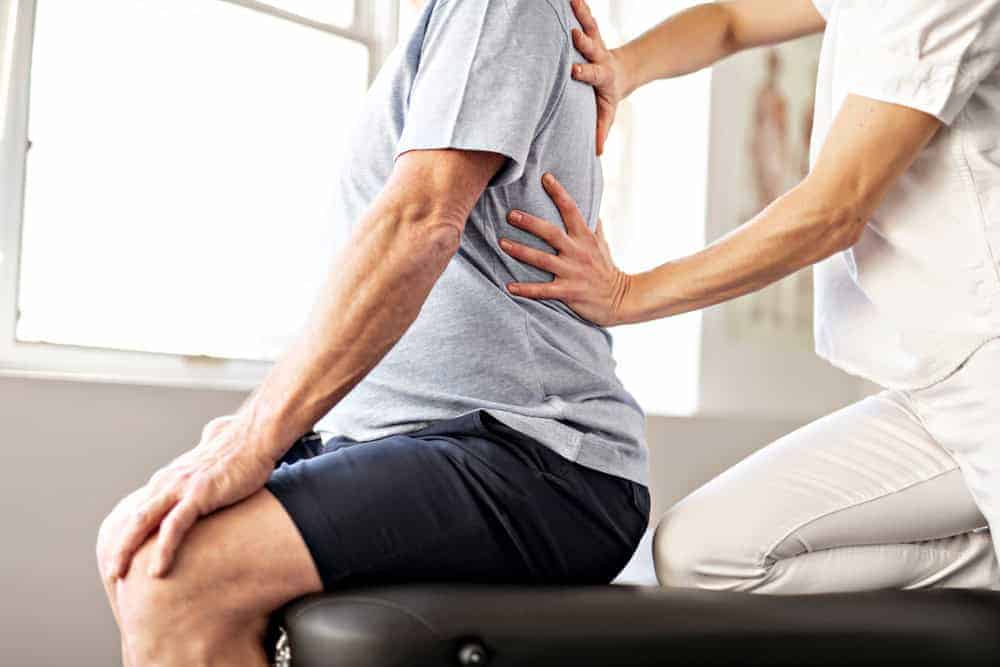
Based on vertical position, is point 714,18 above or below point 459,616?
above

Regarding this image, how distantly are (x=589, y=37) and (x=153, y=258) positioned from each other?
172 cm

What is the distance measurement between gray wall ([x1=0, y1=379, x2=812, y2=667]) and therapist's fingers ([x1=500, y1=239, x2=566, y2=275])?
1446 millimetres

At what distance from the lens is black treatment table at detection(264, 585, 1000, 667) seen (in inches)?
35.1

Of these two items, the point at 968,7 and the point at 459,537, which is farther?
the point at 968,7

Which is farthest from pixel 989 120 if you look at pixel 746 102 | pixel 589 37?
pixel 746 102

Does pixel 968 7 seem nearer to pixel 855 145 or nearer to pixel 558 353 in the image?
pixel 855 145

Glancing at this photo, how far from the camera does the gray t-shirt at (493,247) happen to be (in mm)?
1053

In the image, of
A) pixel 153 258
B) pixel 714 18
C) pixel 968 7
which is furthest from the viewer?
pixel 153 258

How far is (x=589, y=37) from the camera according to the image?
4.43ft

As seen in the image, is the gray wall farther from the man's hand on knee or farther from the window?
the man's hand on knee

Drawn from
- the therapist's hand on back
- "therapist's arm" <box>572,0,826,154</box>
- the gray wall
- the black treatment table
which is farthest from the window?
the black treatment table

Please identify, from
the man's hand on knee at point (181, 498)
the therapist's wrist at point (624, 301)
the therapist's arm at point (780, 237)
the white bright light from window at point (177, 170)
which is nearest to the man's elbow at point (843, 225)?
the therapist's arm at point (780, 237)

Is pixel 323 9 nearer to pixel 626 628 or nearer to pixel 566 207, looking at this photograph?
pixel 566 207

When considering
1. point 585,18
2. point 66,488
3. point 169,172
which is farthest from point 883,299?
point 169,172
